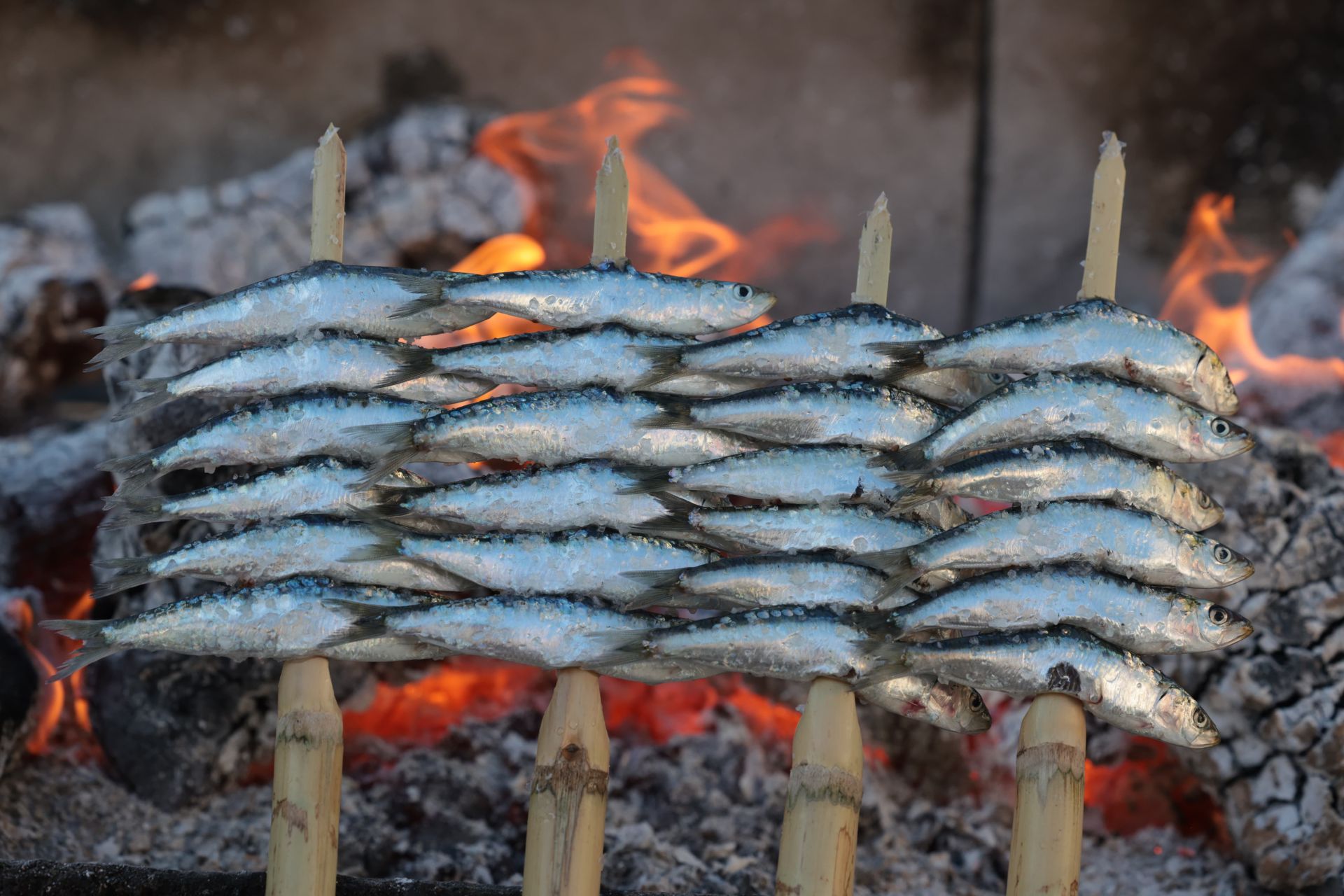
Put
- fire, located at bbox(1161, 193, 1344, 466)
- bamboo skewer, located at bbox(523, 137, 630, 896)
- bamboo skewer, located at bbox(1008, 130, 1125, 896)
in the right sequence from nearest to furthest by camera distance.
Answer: bamboo skewer, located at bbox(1008, 130, 1125, 896)
bamboo skewer, located at bbox(523, 137, 630, 896)
fire, located at bbox(1161, 193, 1344, 466)

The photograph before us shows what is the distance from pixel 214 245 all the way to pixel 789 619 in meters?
3.33

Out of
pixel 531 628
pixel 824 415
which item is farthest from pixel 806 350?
pixel 531 628

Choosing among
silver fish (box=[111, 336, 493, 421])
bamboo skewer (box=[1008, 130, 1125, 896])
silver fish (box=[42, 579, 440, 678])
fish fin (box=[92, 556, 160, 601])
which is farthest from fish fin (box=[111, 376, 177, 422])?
bamboo skewer (box=[1008, 130, 1125, 896])

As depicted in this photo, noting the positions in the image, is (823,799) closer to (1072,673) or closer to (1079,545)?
(1072,673)

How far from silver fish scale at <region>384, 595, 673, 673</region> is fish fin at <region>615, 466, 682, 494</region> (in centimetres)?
23

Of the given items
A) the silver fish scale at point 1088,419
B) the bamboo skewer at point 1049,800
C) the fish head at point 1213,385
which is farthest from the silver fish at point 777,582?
the fish head at point 1213,385

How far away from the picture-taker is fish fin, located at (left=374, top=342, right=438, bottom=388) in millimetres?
2369

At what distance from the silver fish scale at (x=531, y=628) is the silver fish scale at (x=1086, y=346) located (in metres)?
0.77

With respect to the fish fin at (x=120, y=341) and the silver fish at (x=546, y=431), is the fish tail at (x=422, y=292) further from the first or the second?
the fish fin at (x=120, y=341)

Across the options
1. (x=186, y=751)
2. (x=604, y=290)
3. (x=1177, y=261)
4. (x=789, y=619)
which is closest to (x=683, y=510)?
(x=789, y=619)

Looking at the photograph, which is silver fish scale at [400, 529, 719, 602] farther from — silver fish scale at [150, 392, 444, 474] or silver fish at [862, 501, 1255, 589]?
silver fish at [862, 501, 1255, 589]

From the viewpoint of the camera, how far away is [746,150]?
4.87m

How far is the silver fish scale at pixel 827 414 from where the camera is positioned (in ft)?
7.43

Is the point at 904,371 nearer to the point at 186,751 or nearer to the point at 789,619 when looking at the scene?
the point at 789,619
